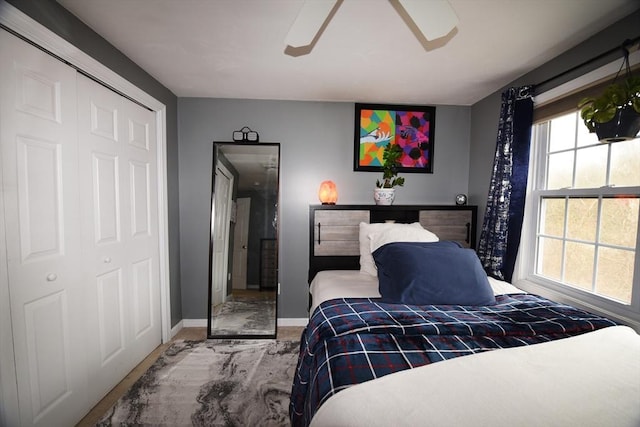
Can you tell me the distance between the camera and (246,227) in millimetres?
2857

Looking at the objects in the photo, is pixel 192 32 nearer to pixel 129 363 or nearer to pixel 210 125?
pixel 210 125

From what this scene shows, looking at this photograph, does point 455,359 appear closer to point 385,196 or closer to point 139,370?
point 385,196

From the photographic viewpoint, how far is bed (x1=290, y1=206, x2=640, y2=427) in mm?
812

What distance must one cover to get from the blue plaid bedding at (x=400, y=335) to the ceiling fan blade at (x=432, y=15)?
1.41 meters

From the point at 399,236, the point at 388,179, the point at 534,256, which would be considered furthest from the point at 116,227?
the point at 534,256

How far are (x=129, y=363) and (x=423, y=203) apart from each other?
2.97 meters

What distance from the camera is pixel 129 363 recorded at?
2.14m

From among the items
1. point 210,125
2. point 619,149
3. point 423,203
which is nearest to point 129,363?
point 210,125

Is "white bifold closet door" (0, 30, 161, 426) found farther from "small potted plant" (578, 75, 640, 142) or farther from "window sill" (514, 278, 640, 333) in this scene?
"window sill" (514, 278, 640, 333)

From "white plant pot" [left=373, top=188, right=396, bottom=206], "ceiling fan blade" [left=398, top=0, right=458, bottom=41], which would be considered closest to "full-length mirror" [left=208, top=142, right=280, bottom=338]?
"white plant pot" [left=373, top=188, right=396, bottom=206]

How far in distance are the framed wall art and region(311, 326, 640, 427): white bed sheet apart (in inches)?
84.5

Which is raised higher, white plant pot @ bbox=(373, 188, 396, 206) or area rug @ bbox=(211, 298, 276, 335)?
white plant pot @ bbox=(373, 188, 396, 206)

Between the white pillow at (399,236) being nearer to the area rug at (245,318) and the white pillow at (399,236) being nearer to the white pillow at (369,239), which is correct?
the white pillow at (369,239)

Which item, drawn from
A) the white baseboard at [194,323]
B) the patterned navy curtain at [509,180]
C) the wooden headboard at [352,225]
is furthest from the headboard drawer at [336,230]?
the white baseboard at [194,323]
